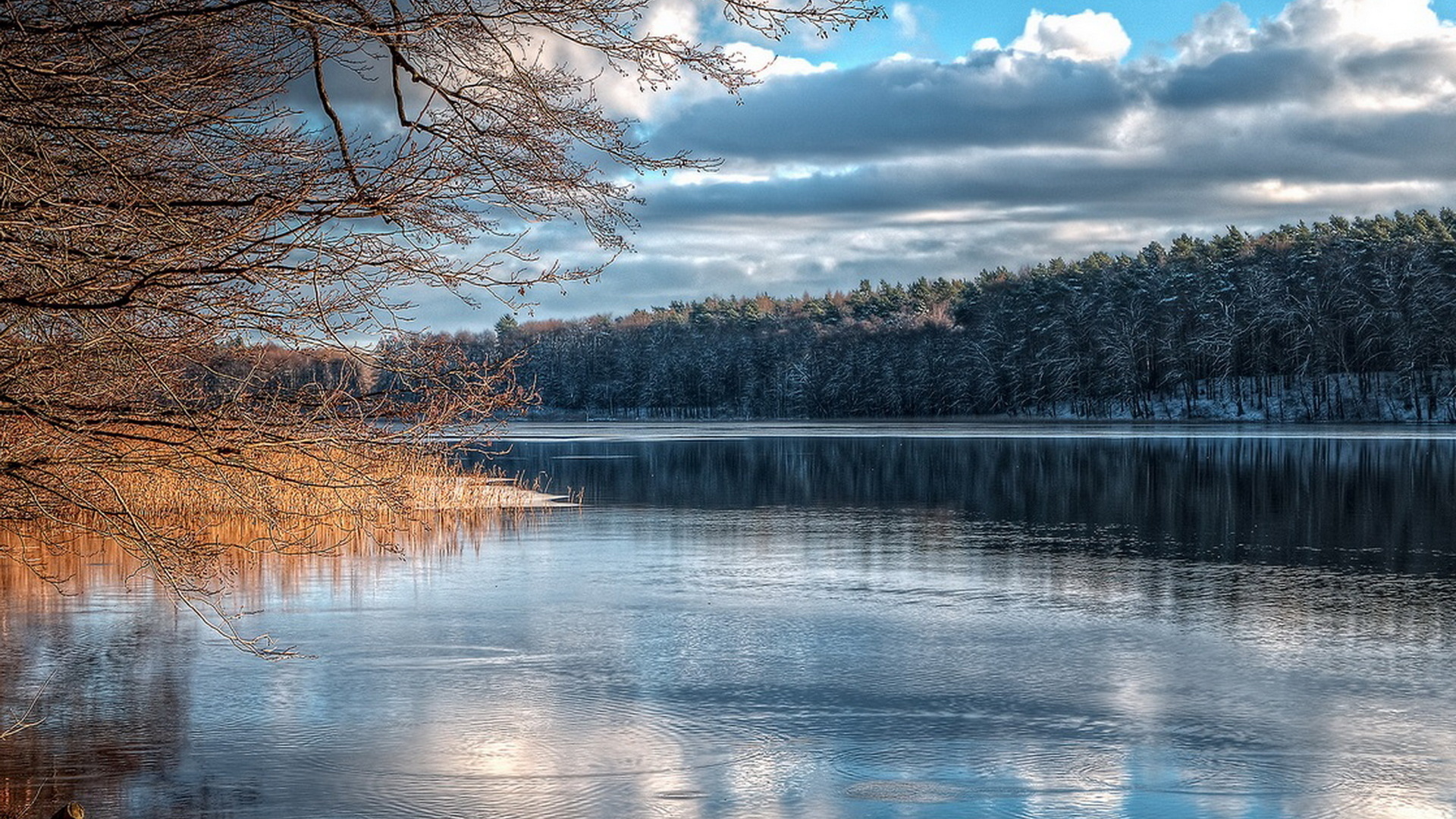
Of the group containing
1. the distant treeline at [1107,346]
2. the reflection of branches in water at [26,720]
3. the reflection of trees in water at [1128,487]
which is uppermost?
the distant treeline at [1107,346]

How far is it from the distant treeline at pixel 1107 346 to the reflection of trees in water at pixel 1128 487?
2137cm

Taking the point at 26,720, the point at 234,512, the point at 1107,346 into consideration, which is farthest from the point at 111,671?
the point at 1107,346

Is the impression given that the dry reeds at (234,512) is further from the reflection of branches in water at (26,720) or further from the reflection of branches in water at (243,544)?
the reflection of branches in water at (26,720)

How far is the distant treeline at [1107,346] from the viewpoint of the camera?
89812 mm

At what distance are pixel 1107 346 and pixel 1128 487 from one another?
73.6m

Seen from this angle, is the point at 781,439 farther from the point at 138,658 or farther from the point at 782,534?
the point at 138,658

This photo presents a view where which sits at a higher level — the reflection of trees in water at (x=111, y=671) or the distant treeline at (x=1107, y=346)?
the distant treeline at (x=1107, y=346)

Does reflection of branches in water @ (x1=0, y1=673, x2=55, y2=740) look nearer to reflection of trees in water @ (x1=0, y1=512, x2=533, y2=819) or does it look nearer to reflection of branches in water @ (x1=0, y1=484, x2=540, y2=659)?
reflection of trees in water @ (x1=0, y1=512, x2=533, y2=819)

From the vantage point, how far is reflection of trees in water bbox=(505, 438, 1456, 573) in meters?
21.8

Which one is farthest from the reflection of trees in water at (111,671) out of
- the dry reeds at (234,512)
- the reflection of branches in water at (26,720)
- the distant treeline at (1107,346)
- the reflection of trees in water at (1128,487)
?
the distant treeline at (1107,346)

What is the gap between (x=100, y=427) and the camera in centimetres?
783

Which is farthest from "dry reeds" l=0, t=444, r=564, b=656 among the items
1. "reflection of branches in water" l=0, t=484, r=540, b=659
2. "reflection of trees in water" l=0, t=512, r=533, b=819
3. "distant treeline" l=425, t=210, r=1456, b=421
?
"distant treeline" l=425, t=210, r=1456, b=421

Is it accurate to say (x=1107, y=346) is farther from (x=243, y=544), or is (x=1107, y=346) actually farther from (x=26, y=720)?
(x=26, y=720)

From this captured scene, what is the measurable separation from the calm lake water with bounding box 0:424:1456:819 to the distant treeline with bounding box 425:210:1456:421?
150ft
